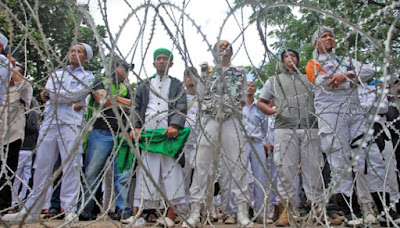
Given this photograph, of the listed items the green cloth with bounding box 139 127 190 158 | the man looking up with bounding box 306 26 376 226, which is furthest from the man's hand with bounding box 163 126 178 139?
the man looking up with bounding box 306 26 376 226

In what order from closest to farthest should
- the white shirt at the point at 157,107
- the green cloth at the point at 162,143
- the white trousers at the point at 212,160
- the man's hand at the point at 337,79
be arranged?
the man's hand at the point at 337,79, the white trousers at the point at 212,160, the green cloth at the point at 162,143, the white shirt at the point at 157,107

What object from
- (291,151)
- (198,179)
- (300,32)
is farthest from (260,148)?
(300,32)

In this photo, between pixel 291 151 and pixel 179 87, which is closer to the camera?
pixel 291 151

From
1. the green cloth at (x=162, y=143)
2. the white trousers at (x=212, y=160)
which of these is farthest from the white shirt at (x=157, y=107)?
the white trousers at (x=212, y=160)

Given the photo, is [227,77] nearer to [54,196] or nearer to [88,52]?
[88,52]

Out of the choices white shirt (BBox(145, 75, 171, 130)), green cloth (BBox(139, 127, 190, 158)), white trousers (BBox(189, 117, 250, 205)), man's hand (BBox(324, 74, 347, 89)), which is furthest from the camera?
white shirt (BBox(145, 75, 171, 130))

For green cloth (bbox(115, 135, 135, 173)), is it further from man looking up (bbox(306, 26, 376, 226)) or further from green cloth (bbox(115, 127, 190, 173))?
man looking up (bbox(306, 26, 376, 226))

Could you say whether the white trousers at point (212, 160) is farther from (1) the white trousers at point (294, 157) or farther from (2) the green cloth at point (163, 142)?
(1) the white trousers at point (294, 157)

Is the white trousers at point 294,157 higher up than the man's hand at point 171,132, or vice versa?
the man's hand at point 171,132

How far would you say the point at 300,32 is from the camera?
9586mm

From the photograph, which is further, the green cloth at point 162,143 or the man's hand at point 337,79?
the green cloth at point 162,143

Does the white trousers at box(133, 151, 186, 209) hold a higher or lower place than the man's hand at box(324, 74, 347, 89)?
lower

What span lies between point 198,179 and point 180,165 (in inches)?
16.4

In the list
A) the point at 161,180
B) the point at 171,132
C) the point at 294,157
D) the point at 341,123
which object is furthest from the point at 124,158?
the point at 341,123
